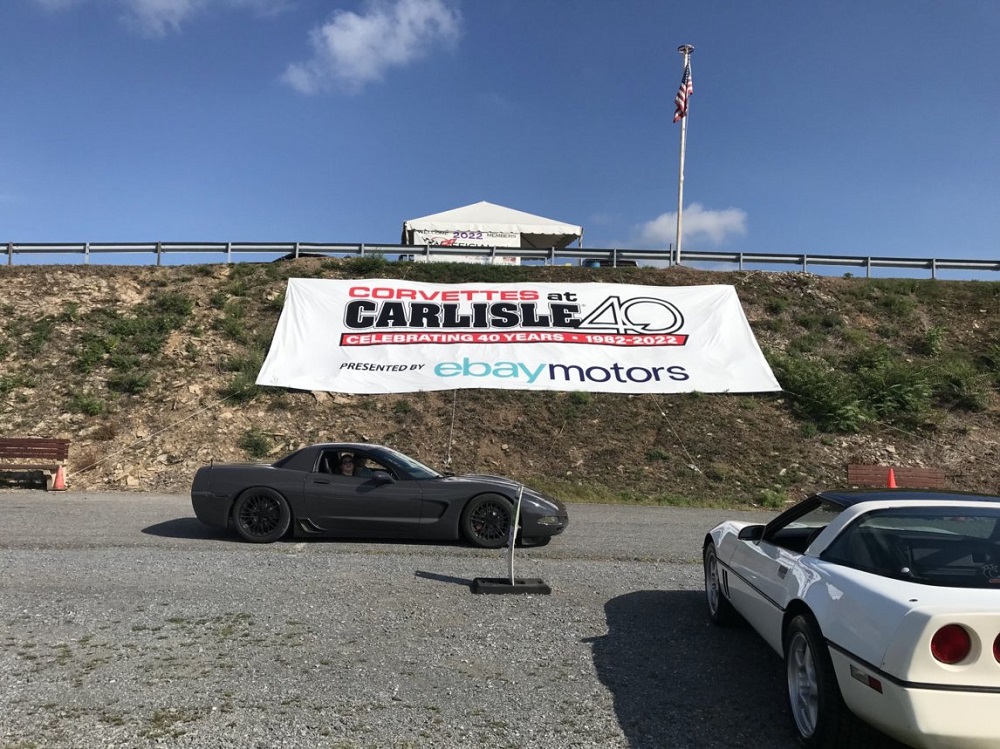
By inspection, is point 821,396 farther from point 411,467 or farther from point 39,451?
point 39,451

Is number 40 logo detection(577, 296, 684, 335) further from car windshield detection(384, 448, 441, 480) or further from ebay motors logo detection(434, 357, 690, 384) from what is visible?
car windshield detection(384, 448, 441, 480)

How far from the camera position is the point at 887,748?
3.23 meters

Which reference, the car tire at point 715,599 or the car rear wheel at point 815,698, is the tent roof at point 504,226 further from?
the car rear wheel at point 815,698

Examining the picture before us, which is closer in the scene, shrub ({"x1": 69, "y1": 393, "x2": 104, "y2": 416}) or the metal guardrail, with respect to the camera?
shrub ({"x1": 69, "y1": 393, "x2": 104, "y2": 416})

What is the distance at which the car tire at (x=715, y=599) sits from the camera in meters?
5.29

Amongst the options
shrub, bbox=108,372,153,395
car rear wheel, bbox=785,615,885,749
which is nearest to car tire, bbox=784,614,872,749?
car rear wheel, bbox=785,615,885,749

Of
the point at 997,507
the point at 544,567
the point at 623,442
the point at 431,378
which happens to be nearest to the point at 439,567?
the point at 544,567

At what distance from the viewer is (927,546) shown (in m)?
3.66

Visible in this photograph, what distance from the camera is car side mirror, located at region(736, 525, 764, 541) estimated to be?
485 cm

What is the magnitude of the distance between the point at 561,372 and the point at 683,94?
1534 cm

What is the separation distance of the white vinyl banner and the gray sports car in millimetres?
8482

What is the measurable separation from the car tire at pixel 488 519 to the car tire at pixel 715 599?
2.91 metres

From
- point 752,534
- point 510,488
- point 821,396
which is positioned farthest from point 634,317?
point 752,534

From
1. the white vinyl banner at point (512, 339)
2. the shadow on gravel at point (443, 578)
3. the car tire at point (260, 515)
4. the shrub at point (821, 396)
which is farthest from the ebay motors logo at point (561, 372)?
the shadow on gravel at point (443, 578)
